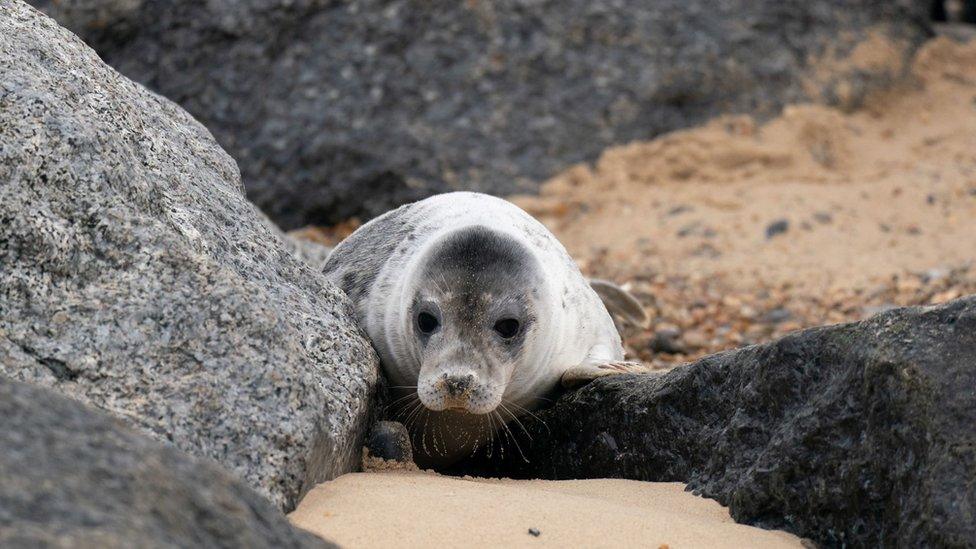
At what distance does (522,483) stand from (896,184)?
610 centimetres

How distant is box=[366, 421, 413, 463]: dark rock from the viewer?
4.02 meters

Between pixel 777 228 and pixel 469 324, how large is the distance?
4.72 meters

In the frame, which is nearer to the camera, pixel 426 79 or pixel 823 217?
pixel 823 217

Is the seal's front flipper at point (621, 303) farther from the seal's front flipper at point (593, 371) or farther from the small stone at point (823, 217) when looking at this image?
the small stone at point (823, 217)

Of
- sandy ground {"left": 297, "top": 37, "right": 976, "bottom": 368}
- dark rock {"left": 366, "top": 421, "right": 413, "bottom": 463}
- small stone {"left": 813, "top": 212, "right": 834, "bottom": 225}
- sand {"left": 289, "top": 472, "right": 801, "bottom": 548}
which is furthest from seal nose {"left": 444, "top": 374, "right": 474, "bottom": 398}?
small stone {"left": 813, "top": 212, "right": 834, "bottom": 225}

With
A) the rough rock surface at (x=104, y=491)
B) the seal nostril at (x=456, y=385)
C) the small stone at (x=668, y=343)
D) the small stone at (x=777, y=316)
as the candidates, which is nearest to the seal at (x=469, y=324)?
the seal nostril at (x=456, y=385)

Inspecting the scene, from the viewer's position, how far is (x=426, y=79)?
30.9 feet

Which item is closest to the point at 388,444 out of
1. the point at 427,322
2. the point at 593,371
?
the point at 427,322

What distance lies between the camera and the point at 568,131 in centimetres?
962

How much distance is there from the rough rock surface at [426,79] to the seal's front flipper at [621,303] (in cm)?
286

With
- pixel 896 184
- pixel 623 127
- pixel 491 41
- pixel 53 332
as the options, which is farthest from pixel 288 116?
pixel 53 332

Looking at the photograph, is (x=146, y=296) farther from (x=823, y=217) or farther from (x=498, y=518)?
(x=823, y=217)

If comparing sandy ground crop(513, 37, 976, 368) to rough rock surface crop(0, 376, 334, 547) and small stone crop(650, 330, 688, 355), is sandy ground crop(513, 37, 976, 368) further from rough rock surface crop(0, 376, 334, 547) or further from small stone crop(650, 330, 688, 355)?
rough rock surface crop(0, 376, 334, 547)

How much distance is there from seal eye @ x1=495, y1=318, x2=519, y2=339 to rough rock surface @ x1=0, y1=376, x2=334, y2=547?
2.19 meters
